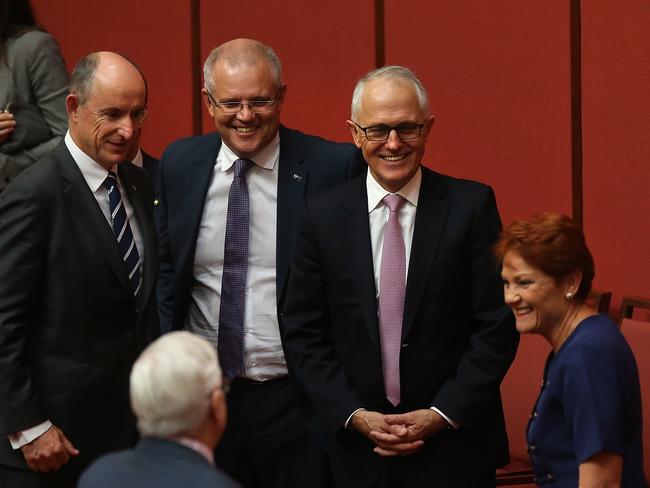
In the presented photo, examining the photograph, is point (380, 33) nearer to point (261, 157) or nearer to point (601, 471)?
point (261, 157)

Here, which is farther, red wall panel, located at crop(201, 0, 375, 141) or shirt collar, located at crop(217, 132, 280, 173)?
red wall panel, located at crop(201, 0, 375, 141)

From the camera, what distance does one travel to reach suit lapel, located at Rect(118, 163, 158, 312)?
10.9 feet

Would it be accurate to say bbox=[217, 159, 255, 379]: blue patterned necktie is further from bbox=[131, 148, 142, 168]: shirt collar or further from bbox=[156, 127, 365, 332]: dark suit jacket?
bbox=[131, 148, 142, 168]: shirt collar

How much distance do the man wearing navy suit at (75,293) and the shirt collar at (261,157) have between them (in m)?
0.29

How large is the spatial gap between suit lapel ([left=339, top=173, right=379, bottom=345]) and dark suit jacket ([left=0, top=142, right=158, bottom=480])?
55 centimetres

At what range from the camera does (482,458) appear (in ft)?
10.5

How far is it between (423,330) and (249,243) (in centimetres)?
→ 59

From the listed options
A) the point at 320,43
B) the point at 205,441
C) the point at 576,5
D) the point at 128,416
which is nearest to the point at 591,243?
the point at 576,5

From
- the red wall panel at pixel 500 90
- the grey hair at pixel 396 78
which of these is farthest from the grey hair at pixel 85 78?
the red wall panel at pixel 500 90

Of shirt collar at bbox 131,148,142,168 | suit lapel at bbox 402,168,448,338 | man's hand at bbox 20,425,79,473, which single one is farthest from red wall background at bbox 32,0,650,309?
man's hand at bbox 20,425,79,473

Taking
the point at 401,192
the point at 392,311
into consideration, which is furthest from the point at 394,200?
the point at 392,311

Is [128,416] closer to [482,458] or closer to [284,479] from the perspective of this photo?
[284,479]

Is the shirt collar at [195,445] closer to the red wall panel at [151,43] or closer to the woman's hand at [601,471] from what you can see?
the woman's hand at [601,471]

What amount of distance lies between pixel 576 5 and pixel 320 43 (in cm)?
118
